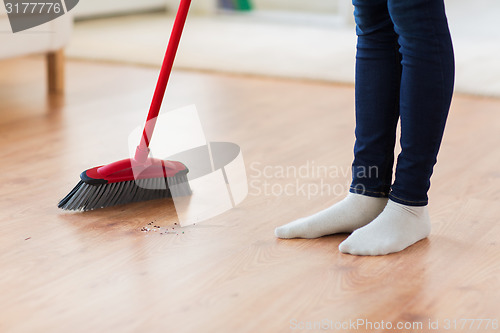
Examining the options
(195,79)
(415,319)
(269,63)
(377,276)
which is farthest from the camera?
(269,63)

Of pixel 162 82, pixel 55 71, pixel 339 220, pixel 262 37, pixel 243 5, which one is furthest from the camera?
pixel 243 5

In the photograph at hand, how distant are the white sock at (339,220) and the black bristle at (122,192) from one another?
11.2 inches

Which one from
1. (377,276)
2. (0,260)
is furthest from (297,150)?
(0,260)

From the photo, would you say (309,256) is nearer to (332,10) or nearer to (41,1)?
(41,1)

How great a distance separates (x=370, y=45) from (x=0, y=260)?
0.68 metres

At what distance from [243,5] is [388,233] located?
13.1 feet

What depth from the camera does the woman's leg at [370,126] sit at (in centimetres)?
116

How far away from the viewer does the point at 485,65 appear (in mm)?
2926

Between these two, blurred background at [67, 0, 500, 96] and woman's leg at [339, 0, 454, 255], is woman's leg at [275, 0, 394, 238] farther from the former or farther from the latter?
blurred background at [67, 0, 500, 96]

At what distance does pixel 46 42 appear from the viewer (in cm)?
235

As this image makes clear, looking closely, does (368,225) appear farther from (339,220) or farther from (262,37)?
(262,37)

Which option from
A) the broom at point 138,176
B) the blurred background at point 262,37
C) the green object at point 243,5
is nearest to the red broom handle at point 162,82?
the broom at point 138,176

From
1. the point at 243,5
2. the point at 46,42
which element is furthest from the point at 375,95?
the point at 243,5

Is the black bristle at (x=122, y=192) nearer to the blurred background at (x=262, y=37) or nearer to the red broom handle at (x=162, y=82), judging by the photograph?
the red broom handle at (x=162, y=82)
